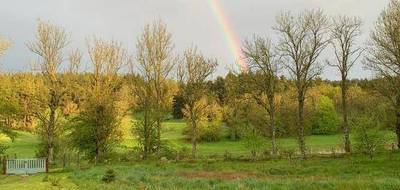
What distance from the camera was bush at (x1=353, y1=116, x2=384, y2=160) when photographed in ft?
125

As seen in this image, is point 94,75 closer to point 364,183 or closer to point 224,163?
point 224,163

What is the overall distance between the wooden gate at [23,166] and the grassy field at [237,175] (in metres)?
1.32

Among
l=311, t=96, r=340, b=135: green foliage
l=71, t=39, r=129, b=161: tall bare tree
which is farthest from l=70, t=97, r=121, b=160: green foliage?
l=311, t=96, r=340, b=135: green foliage

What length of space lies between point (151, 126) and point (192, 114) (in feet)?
19.8

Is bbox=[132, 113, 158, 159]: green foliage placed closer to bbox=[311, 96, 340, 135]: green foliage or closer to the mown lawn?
the mown lawn

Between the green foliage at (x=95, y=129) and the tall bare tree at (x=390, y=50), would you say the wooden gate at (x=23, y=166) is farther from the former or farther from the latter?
the tall bare tree at (x=390, y=50)

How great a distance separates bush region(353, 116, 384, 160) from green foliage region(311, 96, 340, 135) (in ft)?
172

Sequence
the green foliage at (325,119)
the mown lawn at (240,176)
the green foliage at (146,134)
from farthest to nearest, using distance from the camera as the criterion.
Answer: the green foliage at (325,119), the green foliage at (146,134), the mown lawn at (240,176)

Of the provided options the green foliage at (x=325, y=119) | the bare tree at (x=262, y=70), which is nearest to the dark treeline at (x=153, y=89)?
the bare tree at (x=262, y=70)

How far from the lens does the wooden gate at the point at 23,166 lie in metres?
36.9

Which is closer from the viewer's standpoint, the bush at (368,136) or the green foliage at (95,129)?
the bush at (368,136)

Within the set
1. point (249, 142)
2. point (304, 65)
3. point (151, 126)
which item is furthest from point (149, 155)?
point (304, 65)

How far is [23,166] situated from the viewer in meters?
37.7

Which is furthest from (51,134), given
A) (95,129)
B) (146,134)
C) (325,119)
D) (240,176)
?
(325,119)
